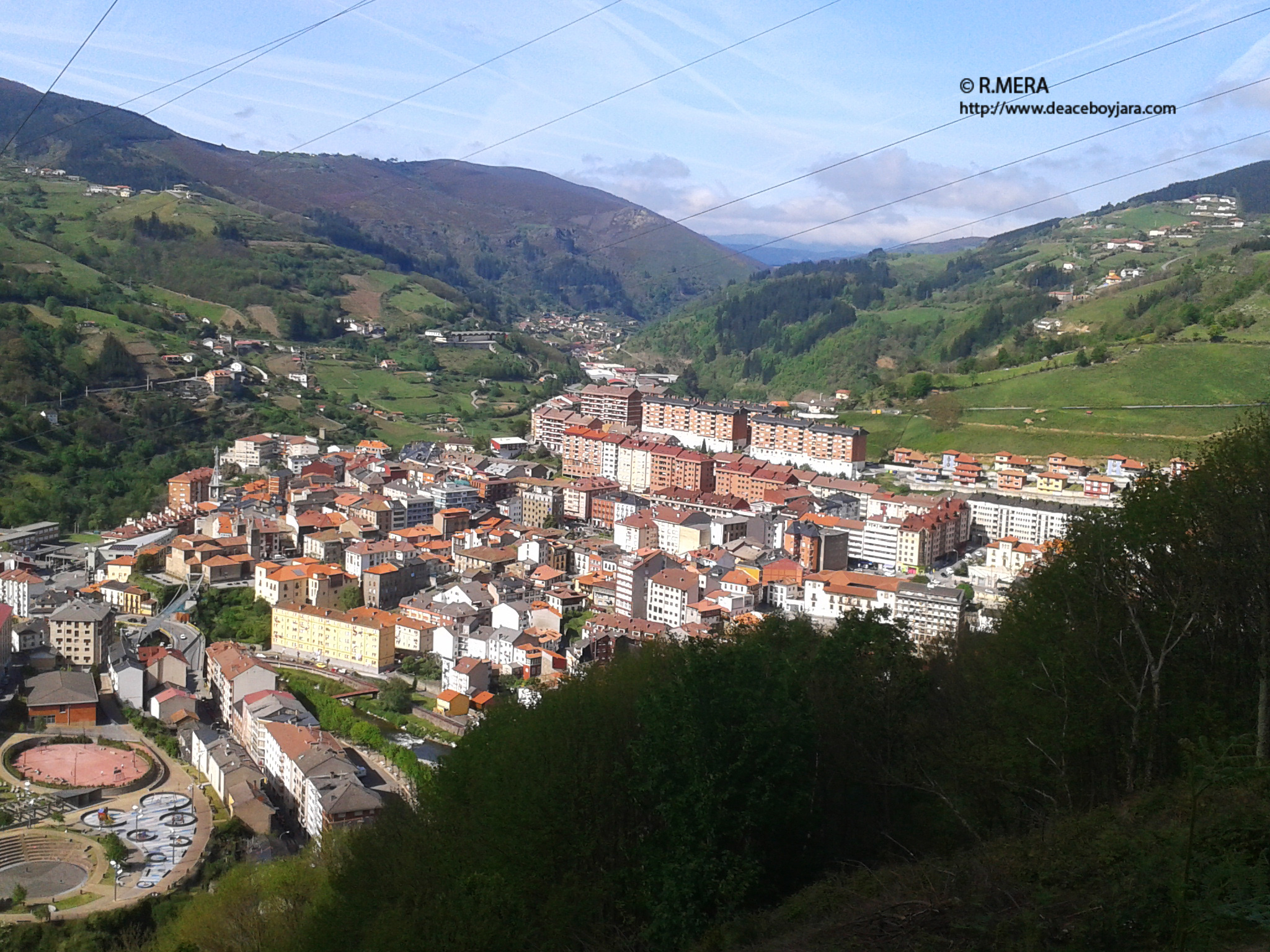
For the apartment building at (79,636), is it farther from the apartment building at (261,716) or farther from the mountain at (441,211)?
the mountain at (441,211)

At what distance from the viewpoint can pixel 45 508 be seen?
1891cm

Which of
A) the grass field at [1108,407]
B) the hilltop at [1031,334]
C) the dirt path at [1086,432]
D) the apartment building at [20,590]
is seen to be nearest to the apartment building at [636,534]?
the grass field at [1108,407]

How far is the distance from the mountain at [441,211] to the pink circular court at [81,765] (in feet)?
144

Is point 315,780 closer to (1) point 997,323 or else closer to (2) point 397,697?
(2) point 397,697

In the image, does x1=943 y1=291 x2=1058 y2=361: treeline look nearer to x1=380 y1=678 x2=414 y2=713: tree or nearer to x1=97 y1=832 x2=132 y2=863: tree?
x1=380 y1=678 x2=414 y2=713: tree

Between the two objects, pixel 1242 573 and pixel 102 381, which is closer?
pixel 1242 573

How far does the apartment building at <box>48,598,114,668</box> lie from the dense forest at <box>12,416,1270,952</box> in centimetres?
1007

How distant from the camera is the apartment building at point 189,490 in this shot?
20.1 meters

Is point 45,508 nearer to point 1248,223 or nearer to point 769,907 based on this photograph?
point 769,907

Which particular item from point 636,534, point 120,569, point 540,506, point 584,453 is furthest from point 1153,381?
point 120,569

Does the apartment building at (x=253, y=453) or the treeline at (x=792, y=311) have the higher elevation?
the treeline at (x=792, y=311)

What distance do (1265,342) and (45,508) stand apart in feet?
73.4

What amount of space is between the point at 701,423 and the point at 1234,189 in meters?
35.5

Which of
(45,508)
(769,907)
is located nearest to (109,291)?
(45,508)
